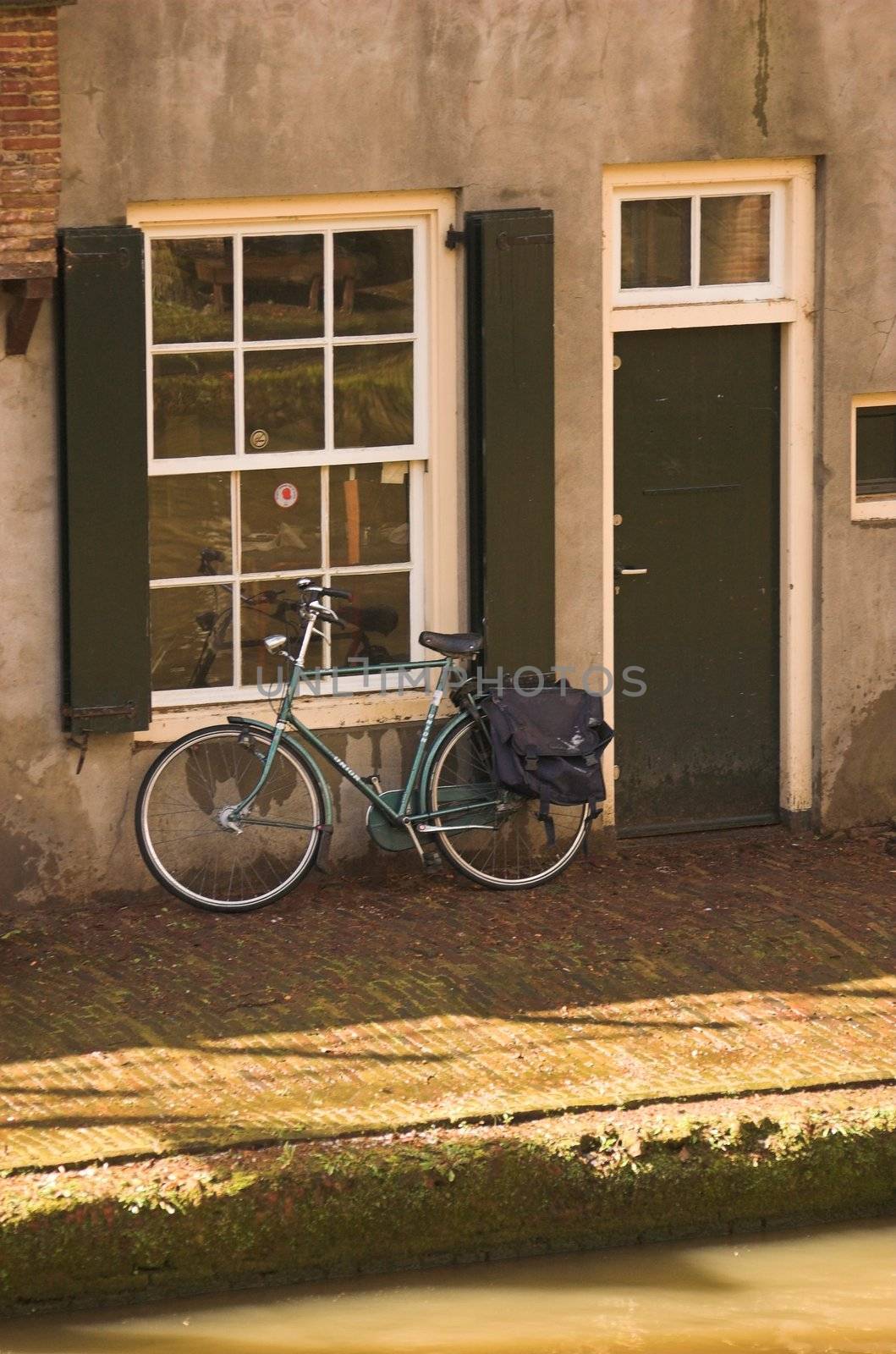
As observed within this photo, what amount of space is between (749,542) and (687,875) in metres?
1.59

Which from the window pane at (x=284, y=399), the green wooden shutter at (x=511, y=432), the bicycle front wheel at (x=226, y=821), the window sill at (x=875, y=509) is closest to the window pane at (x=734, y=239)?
the green wooden shutter at (x=511, y=432)

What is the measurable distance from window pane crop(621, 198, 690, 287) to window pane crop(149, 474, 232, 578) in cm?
208

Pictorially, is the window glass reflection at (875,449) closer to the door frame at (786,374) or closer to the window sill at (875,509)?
the window sill at (875,509)

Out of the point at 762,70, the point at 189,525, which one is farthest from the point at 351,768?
the point at 762,70

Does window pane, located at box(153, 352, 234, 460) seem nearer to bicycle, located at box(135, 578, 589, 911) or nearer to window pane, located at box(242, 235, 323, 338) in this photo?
window pane, located at box(242, 235, 323, 338)

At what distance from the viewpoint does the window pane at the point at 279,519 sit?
28.2 ft

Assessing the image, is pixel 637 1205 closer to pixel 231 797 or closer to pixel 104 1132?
pixel 104 1132

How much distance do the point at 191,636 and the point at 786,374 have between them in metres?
2.97

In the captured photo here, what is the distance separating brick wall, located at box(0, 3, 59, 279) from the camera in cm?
761

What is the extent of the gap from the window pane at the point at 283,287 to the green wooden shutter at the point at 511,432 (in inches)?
25.8

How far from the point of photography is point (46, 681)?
26.8ft

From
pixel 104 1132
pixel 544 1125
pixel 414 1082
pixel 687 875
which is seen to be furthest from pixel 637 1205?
pixel 687 875

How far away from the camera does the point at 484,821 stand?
8.69m

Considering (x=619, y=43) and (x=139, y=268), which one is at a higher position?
(x=619, y=43)
